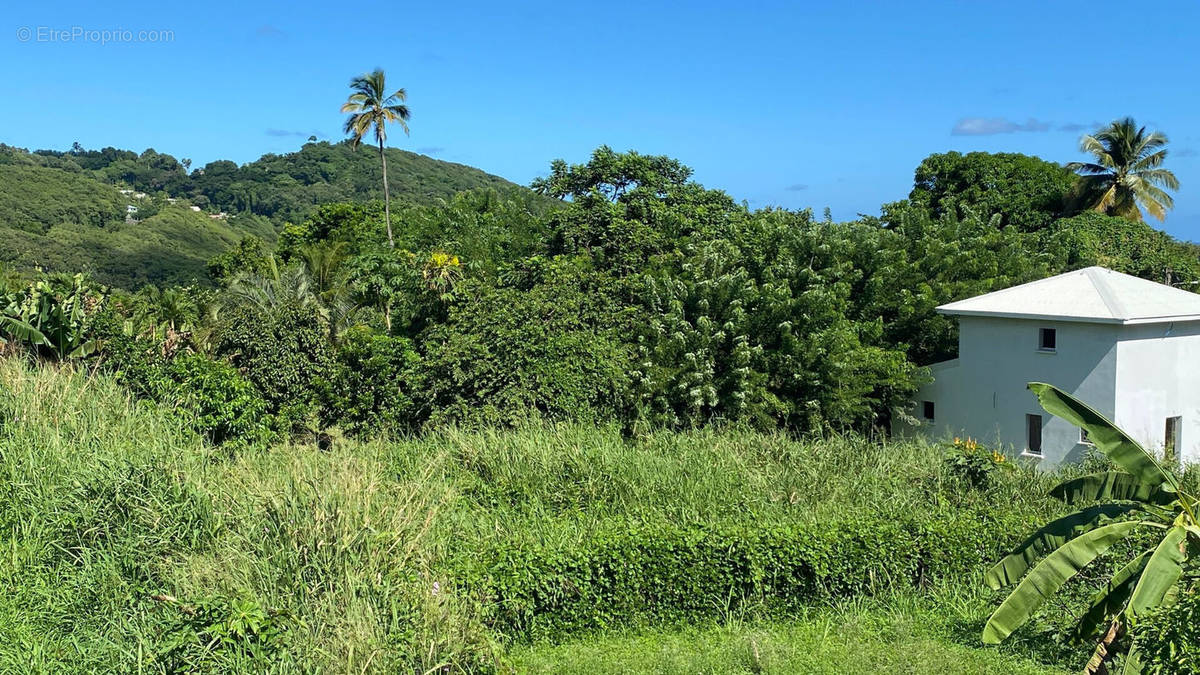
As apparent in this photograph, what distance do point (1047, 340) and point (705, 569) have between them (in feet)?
45.9

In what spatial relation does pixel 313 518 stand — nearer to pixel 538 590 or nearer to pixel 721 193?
pixel 538 590

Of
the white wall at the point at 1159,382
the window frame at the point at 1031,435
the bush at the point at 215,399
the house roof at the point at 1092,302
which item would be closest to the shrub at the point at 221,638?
the bush at the point at 215,399

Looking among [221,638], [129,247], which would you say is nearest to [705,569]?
[221,638]

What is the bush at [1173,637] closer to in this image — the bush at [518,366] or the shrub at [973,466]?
the shrub at [973,466]

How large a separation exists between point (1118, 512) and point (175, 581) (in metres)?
7.80

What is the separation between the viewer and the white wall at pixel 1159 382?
19000 millimetres

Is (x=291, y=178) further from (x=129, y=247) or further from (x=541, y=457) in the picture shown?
(x=541, y=457)

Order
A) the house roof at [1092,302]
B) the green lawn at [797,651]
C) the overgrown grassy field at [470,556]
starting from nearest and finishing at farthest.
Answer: the overgrown grassy field at [470,556], the green lawn at [797,651], the house roof at [1092,302]

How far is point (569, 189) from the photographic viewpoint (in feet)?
85.3

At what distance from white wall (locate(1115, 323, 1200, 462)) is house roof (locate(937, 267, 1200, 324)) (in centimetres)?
42

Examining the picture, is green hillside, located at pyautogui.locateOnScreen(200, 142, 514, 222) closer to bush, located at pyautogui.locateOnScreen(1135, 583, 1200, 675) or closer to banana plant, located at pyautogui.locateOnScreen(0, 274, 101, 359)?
banana plant, located at pyautogui.locateOnScreen(0, 274, 101, 359)

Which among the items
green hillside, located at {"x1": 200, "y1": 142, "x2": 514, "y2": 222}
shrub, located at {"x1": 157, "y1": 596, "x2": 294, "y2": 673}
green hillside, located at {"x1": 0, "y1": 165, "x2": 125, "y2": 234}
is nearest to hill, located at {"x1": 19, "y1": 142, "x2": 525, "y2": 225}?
green hillside, located at {"x1": 200, "y1": 142, "x2": 514, "y2": 222}

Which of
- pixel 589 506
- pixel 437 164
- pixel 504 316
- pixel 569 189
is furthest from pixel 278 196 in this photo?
pixel 589 506

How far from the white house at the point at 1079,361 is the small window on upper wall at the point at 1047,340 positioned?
0.07ft
